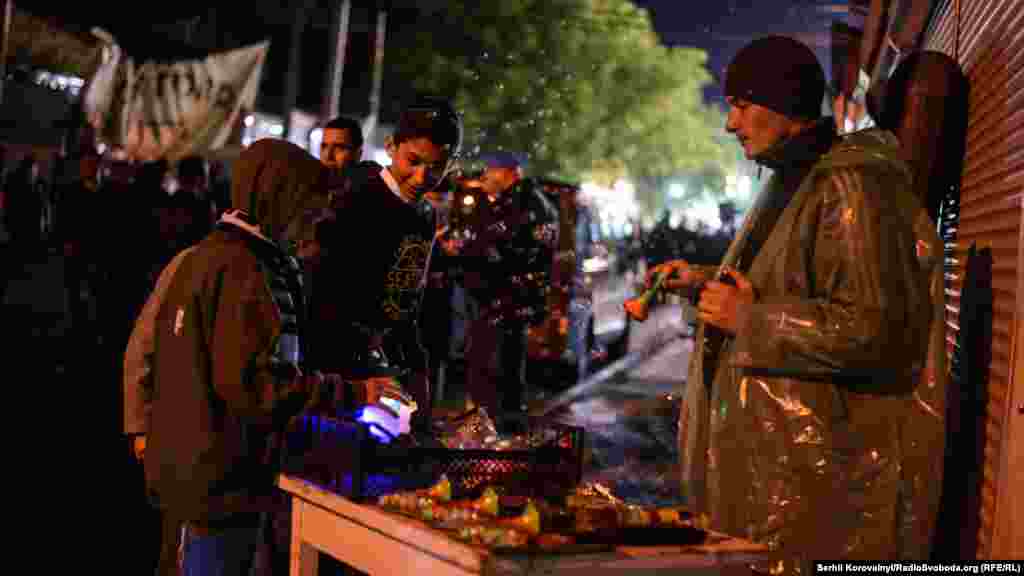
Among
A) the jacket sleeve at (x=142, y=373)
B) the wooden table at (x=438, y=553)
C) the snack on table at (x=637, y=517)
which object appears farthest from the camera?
the jacket sleeve at (x=142, y=373)

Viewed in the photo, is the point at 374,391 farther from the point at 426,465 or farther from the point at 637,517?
the point at 637,517

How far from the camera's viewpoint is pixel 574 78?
39.6 metres

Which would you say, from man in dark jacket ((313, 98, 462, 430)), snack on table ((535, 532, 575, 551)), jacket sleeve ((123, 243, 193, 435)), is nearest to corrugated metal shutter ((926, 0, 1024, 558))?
snack on table ((535, 532, 575, 551))

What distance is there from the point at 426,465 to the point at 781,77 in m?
1.56

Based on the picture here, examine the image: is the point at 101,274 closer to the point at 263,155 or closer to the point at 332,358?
the point at 332,358

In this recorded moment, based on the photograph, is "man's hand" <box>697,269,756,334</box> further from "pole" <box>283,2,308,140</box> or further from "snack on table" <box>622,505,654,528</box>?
"pole" <box>283,2,308,140</box>

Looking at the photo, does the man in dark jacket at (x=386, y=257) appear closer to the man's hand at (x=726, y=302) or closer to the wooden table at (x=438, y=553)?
the wooden table at (x=438, y=553)

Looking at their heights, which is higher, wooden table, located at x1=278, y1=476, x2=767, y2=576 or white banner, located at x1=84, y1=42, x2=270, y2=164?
white banner, located at x1=84, y1=42, x2=270, y2=164

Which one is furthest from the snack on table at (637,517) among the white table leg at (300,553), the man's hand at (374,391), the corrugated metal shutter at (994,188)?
the corrugated metal shutter at (994,188)

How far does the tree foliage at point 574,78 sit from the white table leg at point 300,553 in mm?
18031

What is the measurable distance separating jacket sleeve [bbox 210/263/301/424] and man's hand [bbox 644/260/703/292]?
1.16 metres

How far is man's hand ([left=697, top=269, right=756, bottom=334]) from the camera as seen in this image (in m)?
3.29

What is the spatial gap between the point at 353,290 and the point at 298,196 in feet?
3.46

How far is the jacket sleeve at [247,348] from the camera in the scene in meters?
3.56
